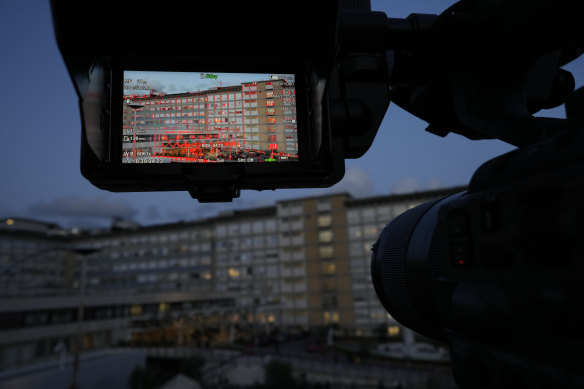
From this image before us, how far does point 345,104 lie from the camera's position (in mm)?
1682

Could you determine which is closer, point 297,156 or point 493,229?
point 493,229

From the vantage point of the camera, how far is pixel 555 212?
29.3 inches

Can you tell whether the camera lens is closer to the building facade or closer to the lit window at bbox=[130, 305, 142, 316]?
the building facade

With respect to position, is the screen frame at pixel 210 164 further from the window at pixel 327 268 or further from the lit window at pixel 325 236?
the lit window at pixel 325 236

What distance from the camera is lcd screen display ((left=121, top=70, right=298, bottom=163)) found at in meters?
1.66

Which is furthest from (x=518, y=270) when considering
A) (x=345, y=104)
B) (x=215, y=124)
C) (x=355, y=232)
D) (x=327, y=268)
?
(x=327, y=268)

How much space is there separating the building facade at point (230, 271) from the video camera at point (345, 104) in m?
31.0

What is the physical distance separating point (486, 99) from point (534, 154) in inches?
25.9

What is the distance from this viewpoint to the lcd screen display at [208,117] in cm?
166

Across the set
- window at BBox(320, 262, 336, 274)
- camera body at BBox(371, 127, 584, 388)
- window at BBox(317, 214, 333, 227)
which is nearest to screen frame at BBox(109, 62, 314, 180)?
camera body at BBox(371, 127, 584, 388)

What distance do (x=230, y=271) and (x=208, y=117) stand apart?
188 ft

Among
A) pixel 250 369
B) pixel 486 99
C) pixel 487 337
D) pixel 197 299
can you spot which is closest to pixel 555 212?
pixel 487 337

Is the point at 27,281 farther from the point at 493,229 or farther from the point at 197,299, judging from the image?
the point at 493,229

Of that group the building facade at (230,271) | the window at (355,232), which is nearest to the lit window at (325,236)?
the building facade at (230,271)
